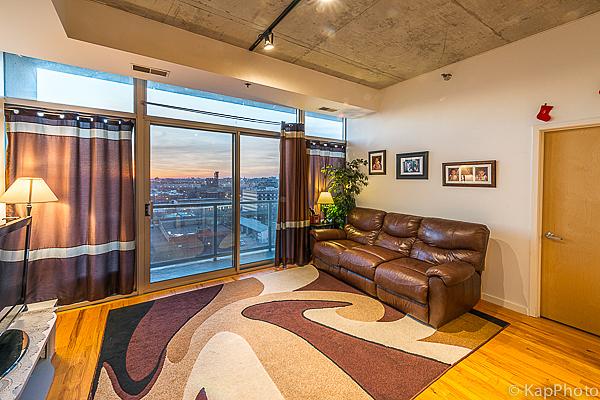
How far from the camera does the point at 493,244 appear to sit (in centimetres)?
325

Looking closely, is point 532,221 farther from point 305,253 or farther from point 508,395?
point 305,253

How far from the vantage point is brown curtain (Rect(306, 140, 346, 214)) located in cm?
480

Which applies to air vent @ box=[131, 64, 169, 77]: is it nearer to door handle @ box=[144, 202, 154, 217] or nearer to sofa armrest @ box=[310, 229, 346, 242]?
door handle @ box=[144, 202, 154, 217]

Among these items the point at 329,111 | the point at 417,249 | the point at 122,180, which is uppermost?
the point at 329,111

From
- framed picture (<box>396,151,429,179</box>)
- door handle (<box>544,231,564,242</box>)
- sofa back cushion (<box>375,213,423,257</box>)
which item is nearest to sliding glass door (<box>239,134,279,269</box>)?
sofa back cushion (<box>375,213,423,257</box>)

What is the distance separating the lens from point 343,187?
15.9ft

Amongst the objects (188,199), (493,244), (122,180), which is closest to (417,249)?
(493,244)

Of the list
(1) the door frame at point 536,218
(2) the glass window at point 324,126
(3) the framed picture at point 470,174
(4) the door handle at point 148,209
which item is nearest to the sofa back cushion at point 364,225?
(3) the framed picture at point 470,174

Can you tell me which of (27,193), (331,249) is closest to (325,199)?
(331,249)

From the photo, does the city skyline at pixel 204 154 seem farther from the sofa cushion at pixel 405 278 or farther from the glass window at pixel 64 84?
the sofa cushion at pixel 405 278

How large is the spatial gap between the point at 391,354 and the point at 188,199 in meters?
3.08

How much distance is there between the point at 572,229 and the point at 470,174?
1.10 metres

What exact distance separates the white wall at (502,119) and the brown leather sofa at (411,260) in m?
0.34

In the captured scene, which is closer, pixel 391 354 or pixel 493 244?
pixel 391 354
